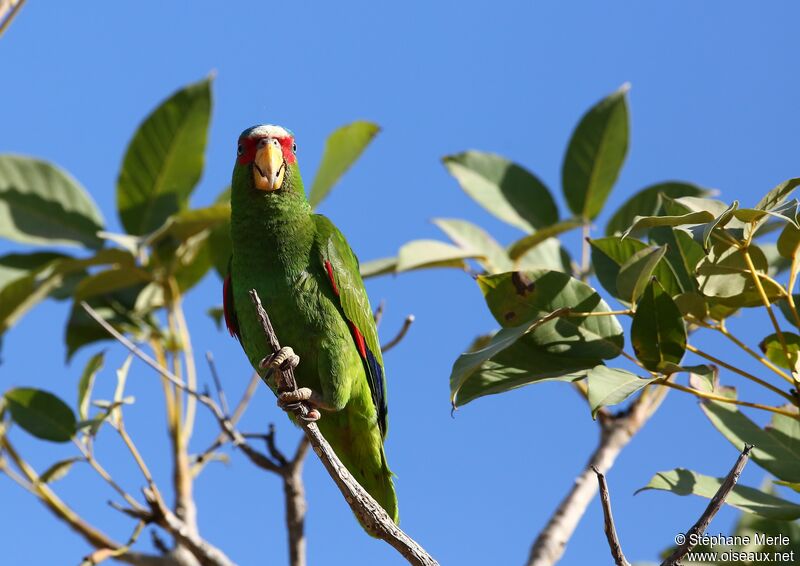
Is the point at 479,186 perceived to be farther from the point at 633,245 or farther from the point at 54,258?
the point at 54,258

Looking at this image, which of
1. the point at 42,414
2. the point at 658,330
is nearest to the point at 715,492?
the point at 658,330

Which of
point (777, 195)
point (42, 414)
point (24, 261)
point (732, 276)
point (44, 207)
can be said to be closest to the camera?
point (777, 195)

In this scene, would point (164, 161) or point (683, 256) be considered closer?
point (683, 256)

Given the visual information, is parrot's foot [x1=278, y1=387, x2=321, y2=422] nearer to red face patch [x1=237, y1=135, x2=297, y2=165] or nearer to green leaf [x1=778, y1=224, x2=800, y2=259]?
red face patch [x1=237, y1=135, x2=297, y2=165]

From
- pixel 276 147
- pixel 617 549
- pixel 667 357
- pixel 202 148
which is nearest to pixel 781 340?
pixel 667 357

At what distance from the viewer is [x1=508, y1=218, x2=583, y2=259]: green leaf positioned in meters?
3.56

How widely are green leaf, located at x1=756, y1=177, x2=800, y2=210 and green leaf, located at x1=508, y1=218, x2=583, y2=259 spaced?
4.43 ft

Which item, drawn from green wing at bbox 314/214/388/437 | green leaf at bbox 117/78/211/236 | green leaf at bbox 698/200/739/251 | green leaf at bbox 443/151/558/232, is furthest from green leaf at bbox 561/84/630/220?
green leaf at bbox 698/200/739/251

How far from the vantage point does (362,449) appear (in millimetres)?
3326

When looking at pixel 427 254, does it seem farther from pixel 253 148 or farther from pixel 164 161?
pixel 164 161

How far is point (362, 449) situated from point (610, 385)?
134 cm

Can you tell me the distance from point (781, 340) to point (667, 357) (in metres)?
0.29

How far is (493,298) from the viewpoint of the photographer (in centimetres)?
253

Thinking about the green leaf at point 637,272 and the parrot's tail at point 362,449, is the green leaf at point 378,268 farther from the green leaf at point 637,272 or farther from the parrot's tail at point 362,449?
the green leaf at point 637,272
